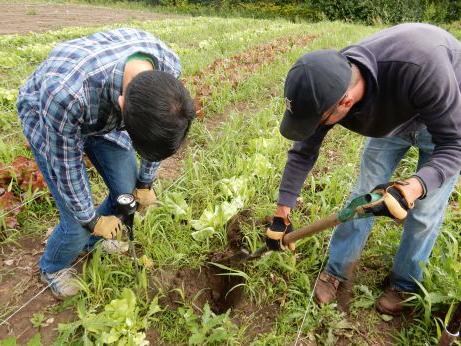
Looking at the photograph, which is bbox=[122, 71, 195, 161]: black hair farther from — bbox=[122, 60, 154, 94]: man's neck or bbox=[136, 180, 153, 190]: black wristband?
bbox=[136, 180, 153, 190]: black wristband

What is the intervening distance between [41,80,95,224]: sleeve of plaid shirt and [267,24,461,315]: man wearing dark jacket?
897 millimetres

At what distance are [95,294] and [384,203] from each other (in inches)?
65.2

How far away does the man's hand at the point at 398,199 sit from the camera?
1498 mm

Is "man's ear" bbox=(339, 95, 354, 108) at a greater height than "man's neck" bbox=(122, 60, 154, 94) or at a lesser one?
lesser

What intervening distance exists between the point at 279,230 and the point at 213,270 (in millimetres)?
637

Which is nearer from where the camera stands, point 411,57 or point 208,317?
point 411,57

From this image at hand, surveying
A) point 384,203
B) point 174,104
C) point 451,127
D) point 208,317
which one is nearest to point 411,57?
point 451,127

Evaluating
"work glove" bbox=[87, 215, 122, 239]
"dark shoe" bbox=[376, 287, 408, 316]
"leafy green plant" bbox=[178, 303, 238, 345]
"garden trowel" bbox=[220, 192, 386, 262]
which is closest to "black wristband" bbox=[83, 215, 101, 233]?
"work glove" bbox=[87, 215, 122, 239]

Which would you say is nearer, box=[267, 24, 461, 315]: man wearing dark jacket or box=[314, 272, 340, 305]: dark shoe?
box=[267, 24, 461, 315]: man wearing dark jacket

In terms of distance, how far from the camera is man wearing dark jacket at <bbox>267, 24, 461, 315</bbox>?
59.3 inches

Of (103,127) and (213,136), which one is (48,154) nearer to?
(103,127)

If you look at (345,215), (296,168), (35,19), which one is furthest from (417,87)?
(35,19)

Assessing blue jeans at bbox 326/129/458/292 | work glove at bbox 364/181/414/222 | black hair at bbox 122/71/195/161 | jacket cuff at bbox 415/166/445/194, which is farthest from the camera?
blue jeans at bbox 326/129/458/292

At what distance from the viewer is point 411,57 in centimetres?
158
